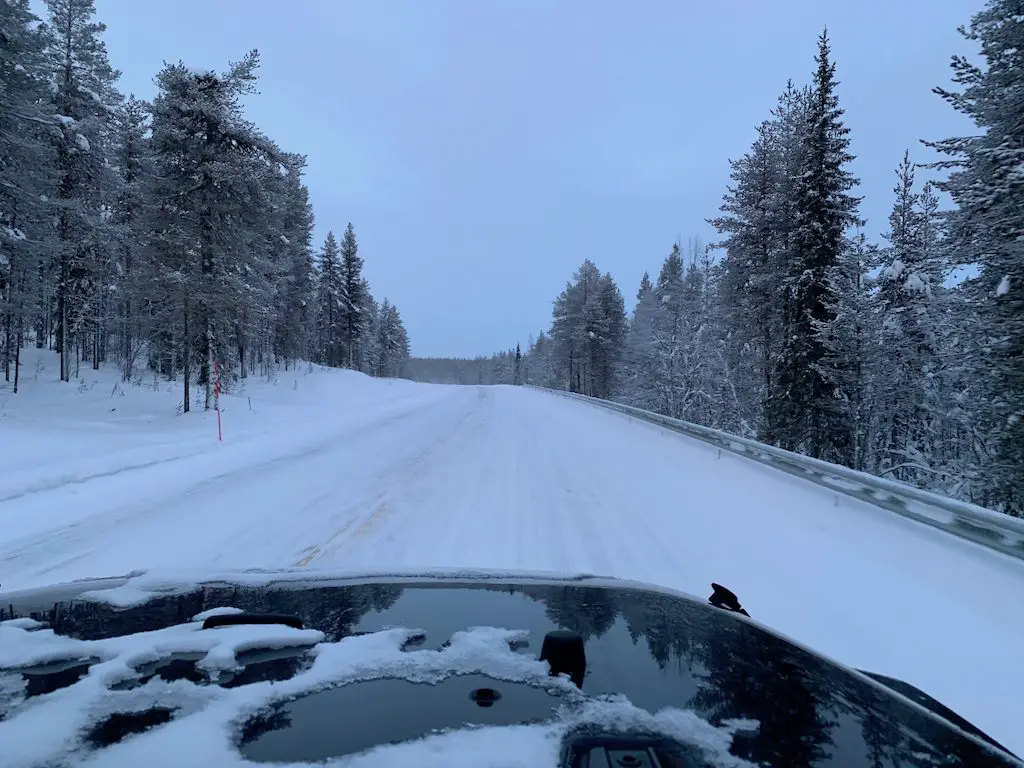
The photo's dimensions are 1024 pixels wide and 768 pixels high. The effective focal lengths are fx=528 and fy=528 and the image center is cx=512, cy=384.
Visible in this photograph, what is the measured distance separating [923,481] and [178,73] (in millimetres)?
27347

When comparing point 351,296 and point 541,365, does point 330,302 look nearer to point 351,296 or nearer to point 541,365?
point 351,296

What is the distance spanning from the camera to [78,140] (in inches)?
850

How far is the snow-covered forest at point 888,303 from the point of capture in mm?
11938

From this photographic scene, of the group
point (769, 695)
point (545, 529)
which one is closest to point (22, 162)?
point (545, 529)

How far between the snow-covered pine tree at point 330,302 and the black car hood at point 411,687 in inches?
2000

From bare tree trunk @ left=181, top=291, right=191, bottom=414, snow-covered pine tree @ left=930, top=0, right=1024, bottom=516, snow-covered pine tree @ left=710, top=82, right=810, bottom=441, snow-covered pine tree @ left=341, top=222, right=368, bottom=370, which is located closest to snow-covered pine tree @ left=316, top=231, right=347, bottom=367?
snow-covered pine tree @ left=341, top=222, right=368, bottom=370

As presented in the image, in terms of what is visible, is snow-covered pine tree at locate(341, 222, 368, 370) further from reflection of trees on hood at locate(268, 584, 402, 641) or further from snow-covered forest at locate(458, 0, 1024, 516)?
reflection of trees on hood at locate(268, 584, 402, 641)

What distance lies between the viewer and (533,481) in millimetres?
9375

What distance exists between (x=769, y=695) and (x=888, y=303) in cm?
2070

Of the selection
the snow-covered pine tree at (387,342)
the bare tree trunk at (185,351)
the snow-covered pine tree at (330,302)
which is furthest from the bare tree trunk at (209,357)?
the snow-covered pine tree at (387,342)

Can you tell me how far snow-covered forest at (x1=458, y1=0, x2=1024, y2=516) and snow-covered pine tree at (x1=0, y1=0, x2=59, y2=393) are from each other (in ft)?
84.1

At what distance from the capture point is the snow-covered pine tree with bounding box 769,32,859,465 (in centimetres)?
1834

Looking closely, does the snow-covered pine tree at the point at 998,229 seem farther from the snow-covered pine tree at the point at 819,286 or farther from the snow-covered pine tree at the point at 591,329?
the snow-covered pine tree at the point at 591,329

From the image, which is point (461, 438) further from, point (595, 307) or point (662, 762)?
point (595, 307)
